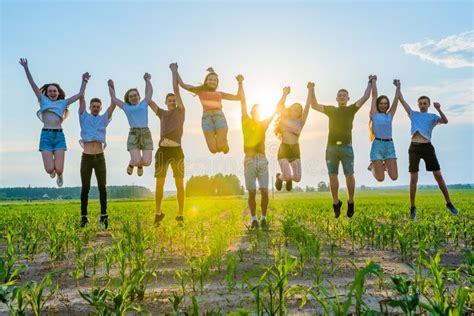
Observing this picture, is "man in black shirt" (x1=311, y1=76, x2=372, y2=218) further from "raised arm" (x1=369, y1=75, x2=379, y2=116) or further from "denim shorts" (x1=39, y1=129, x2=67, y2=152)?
"denim shorts" (x1=39, y1=129, x2=67, y2=152)

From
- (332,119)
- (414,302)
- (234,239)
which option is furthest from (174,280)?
(332,119)

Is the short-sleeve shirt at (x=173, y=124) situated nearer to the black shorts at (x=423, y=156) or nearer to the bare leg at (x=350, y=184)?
the bare leg at (x=350, y=184)

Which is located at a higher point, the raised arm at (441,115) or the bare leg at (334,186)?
the raised arm at (441,115)

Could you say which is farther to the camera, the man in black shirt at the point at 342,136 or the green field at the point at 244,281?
the man in black shirt at the point at 342,136

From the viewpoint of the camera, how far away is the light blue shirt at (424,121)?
1030 centimetres

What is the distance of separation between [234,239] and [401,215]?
8748 millimetres

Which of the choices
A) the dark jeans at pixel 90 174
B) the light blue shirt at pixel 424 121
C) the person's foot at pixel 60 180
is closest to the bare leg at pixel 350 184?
the light blue shirt at pixel 424 121

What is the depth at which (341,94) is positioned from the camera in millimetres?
9969

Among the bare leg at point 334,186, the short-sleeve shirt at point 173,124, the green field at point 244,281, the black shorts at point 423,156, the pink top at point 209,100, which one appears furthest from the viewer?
the black shorts at point 423,156

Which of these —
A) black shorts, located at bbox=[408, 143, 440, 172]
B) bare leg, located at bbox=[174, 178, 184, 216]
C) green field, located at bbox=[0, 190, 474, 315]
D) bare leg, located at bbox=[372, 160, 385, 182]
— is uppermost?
black shorts, located at bbox=[408, 143, 440, 172]

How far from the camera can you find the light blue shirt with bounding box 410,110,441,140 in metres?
10.3

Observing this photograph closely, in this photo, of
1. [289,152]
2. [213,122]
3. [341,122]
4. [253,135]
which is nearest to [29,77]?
[213,122]

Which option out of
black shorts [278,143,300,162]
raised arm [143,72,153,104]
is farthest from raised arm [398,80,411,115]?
raised arm [143,72,153,104]

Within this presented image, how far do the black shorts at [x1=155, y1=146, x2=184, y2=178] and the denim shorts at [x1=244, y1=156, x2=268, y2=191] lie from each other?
4.74 feet
